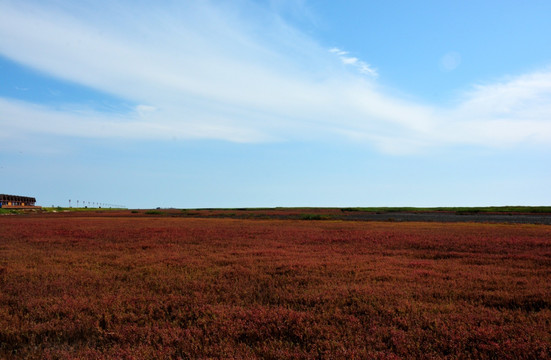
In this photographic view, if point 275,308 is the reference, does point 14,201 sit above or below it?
above

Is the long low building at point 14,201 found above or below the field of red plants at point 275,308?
above

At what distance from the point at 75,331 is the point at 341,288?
604 centimetres

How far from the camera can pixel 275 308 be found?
24.1ft

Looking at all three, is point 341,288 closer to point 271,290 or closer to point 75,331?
point 271,290

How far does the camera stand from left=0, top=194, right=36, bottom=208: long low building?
4677 inches

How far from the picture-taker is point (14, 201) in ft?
422

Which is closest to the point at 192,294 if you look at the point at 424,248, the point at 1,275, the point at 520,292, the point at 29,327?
the point at 29,327

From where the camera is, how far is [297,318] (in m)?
6.71

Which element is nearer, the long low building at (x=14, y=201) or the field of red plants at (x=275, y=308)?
the field of red plants at (x=275, y=308)

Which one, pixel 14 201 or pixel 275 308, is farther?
pixel 14 201

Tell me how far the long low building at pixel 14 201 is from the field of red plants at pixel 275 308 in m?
133

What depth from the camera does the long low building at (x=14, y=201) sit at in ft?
390

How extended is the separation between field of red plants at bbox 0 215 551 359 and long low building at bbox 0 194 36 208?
13288cm

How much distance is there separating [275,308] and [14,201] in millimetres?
156257
